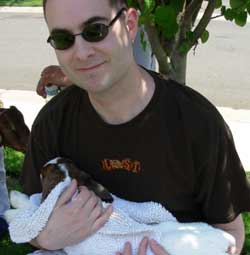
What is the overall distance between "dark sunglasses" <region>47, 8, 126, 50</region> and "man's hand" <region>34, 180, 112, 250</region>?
0.53m

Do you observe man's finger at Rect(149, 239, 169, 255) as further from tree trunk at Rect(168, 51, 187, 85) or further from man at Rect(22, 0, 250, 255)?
tree trunk at Rect(168, 51, 187, 85)

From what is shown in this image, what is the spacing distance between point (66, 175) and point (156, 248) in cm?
44

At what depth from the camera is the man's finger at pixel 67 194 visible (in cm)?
210

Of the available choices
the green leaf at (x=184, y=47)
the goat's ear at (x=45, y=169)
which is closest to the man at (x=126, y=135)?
the goat's ear at (x=45, y=169)

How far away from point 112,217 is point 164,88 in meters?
0.52

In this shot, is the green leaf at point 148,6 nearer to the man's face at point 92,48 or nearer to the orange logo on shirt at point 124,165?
the man's face at point 92,48

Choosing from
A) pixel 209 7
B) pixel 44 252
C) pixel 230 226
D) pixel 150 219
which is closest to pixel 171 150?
pixel 150 219

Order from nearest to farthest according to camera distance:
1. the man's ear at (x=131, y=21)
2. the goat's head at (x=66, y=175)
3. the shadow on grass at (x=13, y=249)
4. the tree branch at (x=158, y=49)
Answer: the man's ear at (x=131, y=21) → the goat's head at (x=66, y=175) → the tree branch at (x=158, y=49) → the shadow on grass at (x=13, y=249)

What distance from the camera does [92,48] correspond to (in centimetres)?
192

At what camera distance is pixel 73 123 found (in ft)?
7.29

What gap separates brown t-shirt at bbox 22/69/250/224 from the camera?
2.04 m

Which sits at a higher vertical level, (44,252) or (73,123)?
(73,123)

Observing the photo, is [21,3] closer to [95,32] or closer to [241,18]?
[241,18]

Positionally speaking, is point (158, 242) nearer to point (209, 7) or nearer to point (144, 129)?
point (144, 129)
